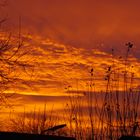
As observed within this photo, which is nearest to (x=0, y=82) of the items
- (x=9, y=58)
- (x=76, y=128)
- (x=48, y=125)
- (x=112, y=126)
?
(x=9, y=58)

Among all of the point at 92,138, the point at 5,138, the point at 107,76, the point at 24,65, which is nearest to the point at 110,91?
the point at 107,76

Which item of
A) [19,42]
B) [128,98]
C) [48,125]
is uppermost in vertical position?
[19,42]

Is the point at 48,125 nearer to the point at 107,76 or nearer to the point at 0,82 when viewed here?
the point at 0,82

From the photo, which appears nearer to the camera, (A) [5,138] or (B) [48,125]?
(A) [5,138]

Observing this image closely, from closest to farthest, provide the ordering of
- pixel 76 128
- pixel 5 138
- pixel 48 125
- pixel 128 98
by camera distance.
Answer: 1. pixel 5 138
2. pixel 128 98
3. pixel 76 128
4. pixel 48 125

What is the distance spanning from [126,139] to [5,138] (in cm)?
154

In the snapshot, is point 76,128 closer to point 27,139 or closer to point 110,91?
point 110,91

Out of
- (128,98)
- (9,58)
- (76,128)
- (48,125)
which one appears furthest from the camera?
(9,58)

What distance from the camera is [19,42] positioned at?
10.5m

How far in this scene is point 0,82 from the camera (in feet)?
34.2

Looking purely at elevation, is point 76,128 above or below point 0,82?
below

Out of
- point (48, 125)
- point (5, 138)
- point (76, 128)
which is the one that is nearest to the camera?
point (5, 138)

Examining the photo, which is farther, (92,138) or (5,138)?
(92,138)

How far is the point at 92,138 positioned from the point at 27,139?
84.2 inches
